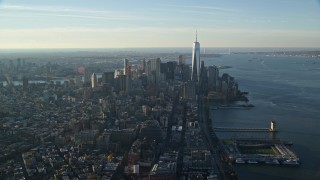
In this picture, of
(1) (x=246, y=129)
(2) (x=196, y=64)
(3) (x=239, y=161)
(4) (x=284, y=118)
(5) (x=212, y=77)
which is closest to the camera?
(3) (x=239, y=161)

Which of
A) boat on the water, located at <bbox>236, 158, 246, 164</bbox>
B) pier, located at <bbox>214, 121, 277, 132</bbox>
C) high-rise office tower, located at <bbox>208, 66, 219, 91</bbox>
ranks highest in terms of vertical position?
high-rise office tower, located at <bbox>208, 66, 219, 91</bbox>

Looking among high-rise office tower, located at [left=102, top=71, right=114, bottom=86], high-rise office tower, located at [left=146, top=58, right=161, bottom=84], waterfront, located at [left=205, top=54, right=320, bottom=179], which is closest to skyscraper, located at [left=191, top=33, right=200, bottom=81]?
high-rise office tower, located at [left=146, top=58, right=161, bottom=84]

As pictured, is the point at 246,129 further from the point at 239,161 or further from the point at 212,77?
the point at 212,77

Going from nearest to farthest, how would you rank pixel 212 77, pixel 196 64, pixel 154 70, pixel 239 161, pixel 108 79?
pixel 239 161
pixel 108 79
pixel 212 77
pixel 154 70
pixel 196 64

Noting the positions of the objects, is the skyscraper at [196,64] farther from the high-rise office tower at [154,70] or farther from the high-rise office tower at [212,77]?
the high-rise office tower at [154,70]

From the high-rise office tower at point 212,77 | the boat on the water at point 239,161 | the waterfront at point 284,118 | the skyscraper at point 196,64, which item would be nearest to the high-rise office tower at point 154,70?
the skyscraper at point 196,64

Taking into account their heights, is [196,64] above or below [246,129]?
above

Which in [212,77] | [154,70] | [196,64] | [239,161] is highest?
[196,64]

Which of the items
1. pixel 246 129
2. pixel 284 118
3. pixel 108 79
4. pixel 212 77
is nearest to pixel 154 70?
pixel 212 77

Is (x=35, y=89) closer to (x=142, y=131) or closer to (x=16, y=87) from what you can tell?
(x=16, y=87)

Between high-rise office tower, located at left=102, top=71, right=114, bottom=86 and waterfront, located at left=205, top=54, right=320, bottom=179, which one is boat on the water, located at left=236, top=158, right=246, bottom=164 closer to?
waterfront, located at left=205, top=54, right=320, bottom=179

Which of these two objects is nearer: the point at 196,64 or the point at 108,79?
the point at 108,79

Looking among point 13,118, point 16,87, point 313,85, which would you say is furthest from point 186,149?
point 313,85
